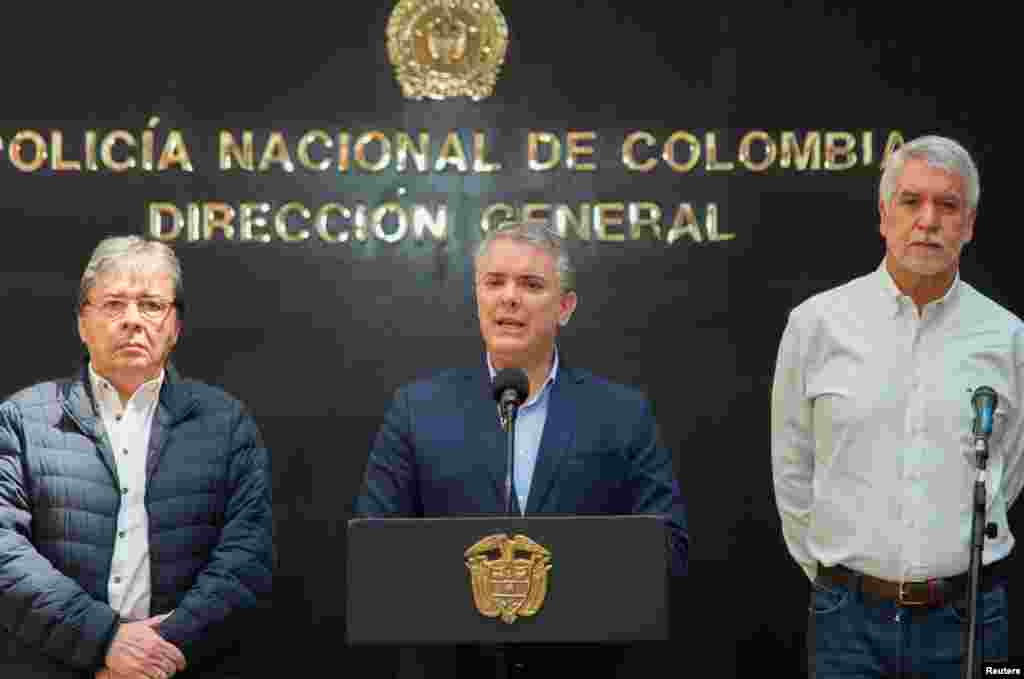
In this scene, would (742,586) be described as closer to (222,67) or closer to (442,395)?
(442,395)

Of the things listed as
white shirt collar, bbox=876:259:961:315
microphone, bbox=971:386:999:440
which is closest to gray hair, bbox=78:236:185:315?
white shirt collar, bbox=876:259:961:315

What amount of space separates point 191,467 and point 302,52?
5.12ft

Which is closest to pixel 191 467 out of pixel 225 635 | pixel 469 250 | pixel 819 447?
pixel 225 635

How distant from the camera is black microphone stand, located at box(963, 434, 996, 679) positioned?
375 centimetres

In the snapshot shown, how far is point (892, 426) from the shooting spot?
4.29 meters

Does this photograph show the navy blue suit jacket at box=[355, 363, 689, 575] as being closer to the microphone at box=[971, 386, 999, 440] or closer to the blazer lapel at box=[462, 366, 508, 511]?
the blazer lapel at box=[462, 366, 508, 511]

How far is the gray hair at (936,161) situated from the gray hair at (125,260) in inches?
76.5

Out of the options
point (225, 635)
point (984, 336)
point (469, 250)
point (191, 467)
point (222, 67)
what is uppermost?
point (222, 67)

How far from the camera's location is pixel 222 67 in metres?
5.49

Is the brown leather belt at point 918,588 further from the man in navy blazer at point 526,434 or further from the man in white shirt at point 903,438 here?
the man in navy blazer at point 526,434

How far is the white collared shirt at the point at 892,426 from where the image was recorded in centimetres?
422

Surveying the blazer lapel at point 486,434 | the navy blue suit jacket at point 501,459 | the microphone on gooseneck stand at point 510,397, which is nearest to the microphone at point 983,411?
the navy blue suit jacket at point 501,459

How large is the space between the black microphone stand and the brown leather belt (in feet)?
1.22

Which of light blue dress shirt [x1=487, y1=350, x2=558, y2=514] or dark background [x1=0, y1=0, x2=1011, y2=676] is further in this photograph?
dark background [x1=0, y1=0, x2=1011, y2=676]
